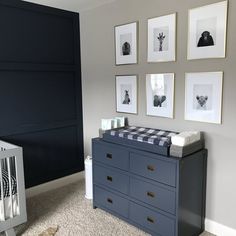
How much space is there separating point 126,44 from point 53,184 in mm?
1952

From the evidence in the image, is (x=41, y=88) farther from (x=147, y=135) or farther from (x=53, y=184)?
(x=147, y=135)

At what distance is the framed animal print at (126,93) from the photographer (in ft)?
9.21

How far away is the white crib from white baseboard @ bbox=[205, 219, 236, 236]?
1.67 m

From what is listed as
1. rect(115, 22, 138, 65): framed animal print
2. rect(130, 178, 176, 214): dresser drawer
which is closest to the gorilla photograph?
rect(115, 22, 138, 65): framed animal print

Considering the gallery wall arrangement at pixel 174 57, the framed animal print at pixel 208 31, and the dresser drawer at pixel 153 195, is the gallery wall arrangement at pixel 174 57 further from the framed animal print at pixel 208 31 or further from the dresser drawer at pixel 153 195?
the dresser drawer at pixel 153 195

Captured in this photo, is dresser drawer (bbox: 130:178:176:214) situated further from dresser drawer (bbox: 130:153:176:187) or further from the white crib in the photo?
the white crib

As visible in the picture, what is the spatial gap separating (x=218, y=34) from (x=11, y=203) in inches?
88.4

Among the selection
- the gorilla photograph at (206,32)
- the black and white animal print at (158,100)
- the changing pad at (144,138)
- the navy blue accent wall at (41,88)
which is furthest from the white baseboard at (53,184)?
the gorilla photograph at (206,32)

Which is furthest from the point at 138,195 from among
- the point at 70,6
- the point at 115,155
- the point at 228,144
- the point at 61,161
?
the point at 70,6

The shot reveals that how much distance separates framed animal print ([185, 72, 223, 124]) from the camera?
2.15m

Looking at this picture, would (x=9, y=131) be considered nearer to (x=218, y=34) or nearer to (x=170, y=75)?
(x=170, y=75)

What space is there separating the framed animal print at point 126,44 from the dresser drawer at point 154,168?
1.08 metres

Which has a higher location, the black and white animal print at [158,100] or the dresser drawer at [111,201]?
the black and white animal print at [158,100]

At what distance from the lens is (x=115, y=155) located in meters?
2.45
